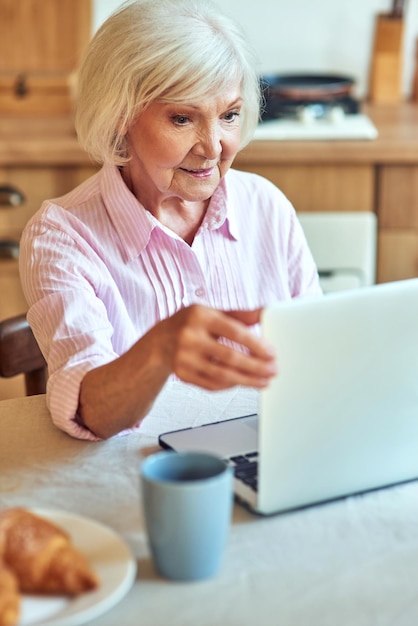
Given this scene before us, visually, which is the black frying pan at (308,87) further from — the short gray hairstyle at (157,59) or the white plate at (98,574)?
the white plate at (98,574)

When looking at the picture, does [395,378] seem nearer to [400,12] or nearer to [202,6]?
[202,6]

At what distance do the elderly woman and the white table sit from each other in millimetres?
133

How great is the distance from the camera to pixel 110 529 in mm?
965

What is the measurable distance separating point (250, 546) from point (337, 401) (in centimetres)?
17

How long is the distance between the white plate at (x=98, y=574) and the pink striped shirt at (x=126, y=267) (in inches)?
11.1

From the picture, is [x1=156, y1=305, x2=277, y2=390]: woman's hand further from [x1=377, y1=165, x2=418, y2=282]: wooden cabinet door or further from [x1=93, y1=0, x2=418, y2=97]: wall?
[x1=93, y1=0, x2=418, y2=97]: wall

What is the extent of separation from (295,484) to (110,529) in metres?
0.19

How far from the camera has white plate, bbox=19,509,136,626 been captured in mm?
825

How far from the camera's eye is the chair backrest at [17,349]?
154 centimetres

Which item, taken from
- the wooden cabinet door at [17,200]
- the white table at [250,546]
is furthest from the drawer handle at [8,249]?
the white table at [250,546]

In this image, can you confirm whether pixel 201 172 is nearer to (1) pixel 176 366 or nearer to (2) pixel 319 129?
(1) pixel 176 366

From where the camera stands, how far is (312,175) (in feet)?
8.06

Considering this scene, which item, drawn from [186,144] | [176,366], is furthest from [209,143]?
[176,366]

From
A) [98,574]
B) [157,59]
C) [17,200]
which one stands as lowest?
[17,200]
